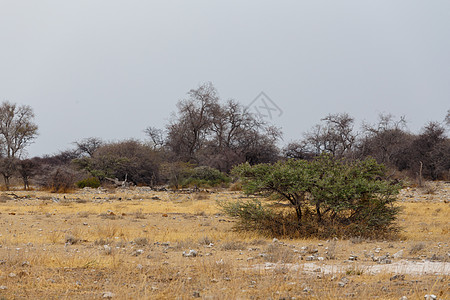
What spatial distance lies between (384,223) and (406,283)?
539 cm

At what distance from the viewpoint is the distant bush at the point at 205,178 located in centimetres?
3409

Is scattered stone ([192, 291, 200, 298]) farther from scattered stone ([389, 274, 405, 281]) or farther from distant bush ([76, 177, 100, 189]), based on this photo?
distant bush ([76, 177, 100, 189])

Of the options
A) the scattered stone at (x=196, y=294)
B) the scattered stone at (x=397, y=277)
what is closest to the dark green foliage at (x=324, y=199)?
the scattered stone at (x=397, y=277)

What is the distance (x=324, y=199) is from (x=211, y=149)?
123 feet

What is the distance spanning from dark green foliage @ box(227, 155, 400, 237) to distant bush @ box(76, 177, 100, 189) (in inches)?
893

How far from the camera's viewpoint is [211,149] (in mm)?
47906

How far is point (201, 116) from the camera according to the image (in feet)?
160

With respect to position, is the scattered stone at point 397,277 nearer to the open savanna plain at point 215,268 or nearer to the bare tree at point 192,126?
the open savanna plain at point 215,268

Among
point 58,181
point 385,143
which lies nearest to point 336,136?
point 385,143

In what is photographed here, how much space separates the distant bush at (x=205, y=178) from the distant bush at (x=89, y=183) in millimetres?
6569

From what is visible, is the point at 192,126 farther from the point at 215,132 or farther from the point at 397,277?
the point at 397,277

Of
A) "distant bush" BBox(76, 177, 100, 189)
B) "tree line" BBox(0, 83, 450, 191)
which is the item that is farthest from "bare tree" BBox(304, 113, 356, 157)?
"distant bush" BBox(76, 177, 100, 189)

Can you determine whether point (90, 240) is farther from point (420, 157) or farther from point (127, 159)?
point (420, 157)

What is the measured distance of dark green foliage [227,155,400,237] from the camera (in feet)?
35.0
